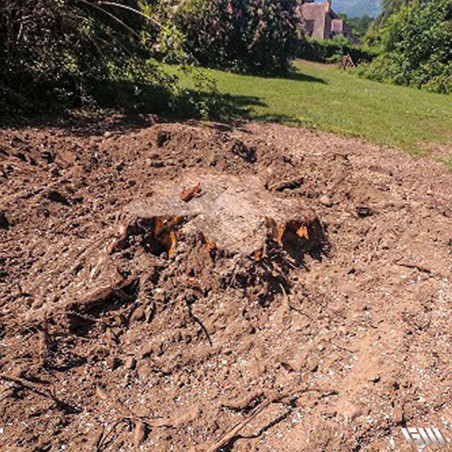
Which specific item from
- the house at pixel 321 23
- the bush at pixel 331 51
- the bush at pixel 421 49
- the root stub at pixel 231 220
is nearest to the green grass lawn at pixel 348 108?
the bush at pixel 421 49

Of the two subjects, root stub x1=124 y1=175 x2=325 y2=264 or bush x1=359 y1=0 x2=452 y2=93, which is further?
bush x1=359 y1=0 x2=452 y2=93

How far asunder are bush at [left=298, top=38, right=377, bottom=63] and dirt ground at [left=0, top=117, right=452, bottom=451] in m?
22.8

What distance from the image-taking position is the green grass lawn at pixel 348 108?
26.4 ft

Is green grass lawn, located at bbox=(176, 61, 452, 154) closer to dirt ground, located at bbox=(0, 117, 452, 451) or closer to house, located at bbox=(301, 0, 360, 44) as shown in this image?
dirt ground, located at bbox=(0, 117, 452, 451)

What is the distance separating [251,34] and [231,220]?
507 inches

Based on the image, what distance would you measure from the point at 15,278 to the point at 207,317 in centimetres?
149

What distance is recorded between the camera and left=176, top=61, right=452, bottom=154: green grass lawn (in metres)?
8.05

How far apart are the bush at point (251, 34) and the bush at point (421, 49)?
547 cm

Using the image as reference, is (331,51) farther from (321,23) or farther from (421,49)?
(321,23)

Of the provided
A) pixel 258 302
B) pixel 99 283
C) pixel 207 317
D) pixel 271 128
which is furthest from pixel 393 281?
pixel 271 128

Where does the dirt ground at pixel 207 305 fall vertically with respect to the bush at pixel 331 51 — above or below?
below

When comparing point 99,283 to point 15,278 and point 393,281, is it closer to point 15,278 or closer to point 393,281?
point 15,278

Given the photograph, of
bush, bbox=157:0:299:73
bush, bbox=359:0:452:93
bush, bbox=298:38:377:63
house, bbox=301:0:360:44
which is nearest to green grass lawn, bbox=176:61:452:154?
bush, bbox=157:0:299:73

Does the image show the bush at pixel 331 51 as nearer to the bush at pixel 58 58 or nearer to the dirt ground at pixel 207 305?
the bush at pixel 58 58
